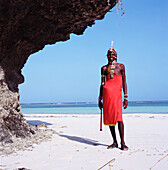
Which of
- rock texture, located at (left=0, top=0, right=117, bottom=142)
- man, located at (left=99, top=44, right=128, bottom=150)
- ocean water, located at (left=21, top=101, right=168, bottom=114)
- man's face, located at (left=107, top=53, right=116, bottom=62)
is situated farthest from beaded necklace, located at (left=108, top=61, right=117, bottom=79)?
ocean water, located at (left=21, top=101, right=168, bottom=114)

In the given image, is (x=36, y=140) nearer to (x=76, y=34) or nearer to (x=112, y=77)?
(x=112, y=77)

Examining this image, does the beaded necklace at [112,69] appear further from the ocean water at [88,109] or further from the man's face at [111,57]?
the ocean water at [88,109]

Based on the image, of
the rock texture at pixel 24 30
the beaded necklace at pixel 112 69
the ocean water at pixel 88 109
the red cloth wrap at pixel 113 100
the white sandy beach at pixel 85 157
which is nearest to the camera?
the white sandy beach at pixel 85 157

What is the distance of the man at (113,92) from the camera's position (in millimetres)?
4559

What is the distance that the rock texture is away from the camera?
17.0 feet

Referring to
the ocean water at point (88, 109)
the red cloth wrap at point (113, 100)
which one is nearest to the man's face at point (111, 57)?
the red cloth wrap at point (113, 100)

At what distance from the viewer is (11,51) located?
19.2 ft

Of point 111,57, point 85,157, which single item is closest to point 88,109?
point 111,57

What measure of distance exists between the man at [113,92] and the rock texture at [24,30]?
1.80 m

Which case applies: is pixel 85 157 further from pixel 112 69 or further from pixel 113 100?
pixel 112 69

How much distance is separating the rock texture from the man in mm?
1803

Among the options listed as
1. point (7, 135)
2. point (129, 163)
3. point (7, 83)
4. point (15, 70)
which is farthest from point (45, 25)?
point (129, 163)

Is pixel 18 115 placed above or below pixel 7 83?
below

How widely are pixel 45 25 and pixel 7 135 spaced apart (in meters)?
3.39
